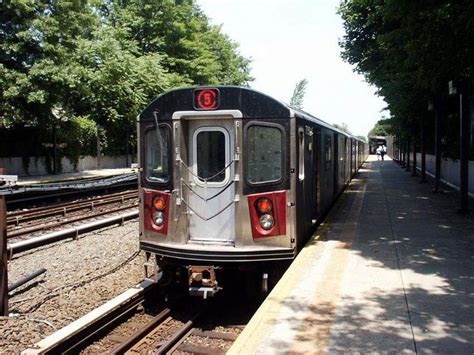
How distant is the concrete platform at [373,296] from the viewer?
14.4 feet

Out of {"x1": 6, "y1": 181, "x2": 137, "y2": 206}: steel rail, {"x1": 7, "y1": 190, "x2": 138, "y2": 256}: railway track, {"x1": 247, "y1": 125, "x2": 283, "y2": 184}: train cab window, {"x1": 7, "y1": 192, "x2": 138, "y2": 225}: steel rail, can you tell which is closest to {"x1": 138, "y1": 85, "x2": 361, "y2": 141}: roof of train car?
{"x1": 247, "y1": 125, "x2": 283, "y2": 184}: train cab window

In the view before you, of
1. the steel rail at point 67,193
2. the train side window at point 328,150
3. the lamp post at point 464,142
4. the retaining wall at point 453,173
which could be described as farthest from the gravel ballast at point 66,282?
the retaining wall at point 453,173

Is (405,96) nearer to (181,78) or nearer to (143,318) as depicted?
(143,318)

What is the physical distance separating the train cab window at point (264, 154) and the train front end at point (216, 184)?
0.01m

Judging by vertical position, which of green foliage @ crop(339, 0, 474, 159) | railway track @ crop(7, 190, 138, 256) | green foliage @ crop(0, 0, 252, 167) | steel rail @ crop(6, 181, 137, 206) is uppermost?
green foliage @ crop(0, 0, 252, 167)

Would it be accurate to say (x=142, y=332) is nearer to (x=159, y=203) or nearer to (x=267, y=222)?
(x=159, y=203)

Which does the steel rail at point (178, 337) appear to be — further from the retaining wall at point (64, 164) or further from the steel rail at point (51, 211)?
the retaining wall at point (64, 164)

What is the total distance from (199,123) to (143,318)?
2748 millimetres

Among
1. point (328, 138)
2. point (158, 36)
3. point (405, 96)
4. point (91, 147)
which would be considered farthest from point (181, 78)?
point (328, 138)

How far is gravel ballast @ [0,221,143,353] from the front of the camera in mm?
5648

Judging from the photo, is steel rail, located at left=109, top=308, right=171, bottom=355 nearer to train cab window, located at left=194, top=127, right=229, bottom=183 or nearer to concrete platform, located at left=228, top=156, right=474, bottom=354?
concrete platform, located at left=228, top=156, right=474, bottom=354

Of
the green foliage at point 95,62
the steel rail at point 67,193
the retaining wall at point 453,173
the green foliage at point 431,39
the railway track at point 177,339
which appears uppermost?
the green foliage at point 95,62

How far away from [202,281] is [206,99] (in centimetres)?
239

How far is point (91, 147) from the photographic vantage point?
35.1 m
